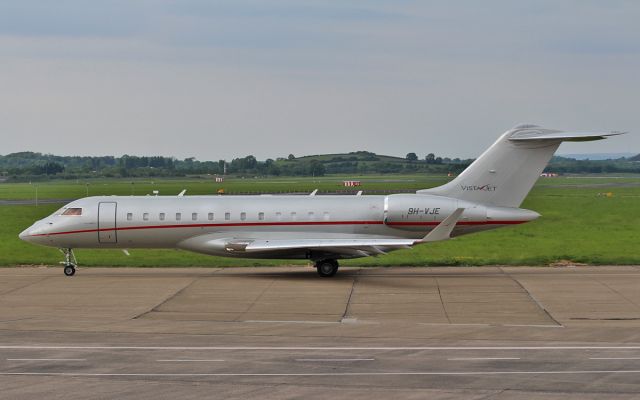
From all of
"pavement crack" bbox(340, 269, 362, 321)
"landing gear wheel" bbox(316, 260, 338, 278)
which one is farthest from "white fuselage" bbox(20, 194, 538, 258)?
"pavement crack" bbox(340, 269, 362, 321)

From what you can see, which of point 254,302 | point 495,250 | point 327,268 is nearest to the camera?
point 254,302

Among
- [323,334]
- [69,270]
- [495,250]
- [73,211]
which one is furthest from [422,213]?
[495,250]

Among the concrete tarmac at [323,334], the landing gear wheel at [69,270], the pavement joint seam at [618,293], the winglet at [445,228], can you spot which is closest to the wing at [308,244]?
the winglet at [445,228]

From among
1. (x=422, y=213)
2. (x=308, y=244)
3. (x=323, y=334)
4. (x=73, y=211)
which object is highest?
(x=422, y=213)

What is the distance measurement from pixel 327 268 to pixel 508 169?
6.84 metres

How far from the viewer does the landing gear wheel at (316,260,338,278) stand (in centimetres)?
3084

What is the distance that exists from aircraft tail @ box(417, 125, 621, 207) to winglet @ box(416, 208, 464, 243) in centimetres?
299

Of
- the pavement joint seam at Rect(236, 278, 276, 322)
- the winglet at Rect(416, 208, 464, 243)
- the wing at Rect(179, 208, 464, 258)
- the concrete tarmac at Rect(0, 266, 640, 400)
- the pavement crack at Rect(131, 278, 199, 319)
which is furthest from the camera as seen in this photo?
the wing at Rect(179, 208, 464, 258)

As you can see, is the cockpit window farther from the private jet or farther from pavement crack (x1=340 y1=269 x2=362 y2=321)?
pavement crack (x1=340 y1=269 x2=362 y2=321)

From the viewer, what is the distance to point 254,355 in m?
18.0

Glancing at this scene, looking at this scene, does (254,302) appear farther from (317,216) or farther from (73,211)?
(73,211)

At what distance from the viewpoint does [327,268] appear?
101 feet

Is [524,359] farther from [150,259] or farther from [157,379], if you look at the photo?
[150,259]

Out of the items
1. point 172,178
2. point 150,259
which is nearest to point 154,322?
point 150,259
